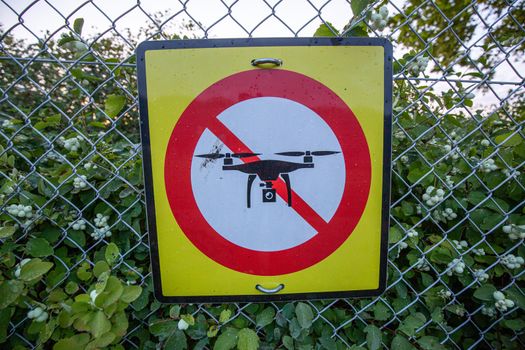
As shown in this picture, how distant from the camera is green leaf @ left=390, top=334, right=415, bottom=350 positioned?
0.85 meters

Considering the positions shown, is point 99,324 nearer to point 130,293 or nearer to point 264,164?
point 130,293

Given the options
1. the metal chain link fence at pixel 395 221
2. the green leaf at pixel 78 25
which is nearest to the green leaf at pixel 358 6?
the metal chain link fence at pixel 395 221

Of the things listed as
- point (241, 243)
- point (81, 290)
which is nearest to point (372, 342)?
point (241, 243)

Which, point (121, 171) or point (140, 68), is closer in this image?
point (140, 68)

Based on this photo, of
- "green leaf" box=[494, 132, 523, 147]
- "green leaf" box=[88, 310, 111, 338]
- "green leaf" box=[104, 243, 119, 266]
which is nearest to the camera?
"green leaf" box=[88, 310, 111, 338]

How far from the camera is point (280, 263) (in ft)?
2.49

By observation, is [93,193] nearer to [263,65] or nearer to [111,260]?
[111,260]

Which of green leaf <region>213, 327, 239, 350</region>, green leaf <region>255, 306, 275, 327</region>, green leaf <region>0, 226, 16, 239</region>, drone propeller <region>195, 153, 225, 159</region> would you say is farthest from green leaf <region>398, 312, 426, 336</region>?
green leaf <region>0, 226, 16, 239</region>

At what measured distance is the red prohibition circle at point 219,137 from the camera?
0.71m

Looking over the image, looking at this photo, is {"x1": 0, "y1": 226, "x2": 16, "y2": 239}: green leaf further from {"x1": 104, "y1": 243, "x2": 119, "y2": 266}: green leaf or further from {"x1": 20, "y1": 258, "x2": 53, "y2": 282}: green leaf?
{"x1": 104, "y1": 243, "x2": 119, "y2": 266}: green leaf

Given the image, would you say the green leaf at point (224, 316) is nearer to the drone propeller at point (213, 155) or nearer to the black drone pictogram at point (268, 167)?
the black drone pictogram at point (268, 167)

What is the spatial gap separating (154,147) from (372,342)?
83cm

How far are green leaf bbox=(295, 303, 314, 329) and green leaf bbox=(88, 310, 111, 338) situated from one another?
49 cm

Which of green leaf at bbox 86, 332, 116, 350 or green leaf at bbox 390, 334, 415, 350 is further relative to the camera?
green leaf at bbox 390, 334, 415, 350
